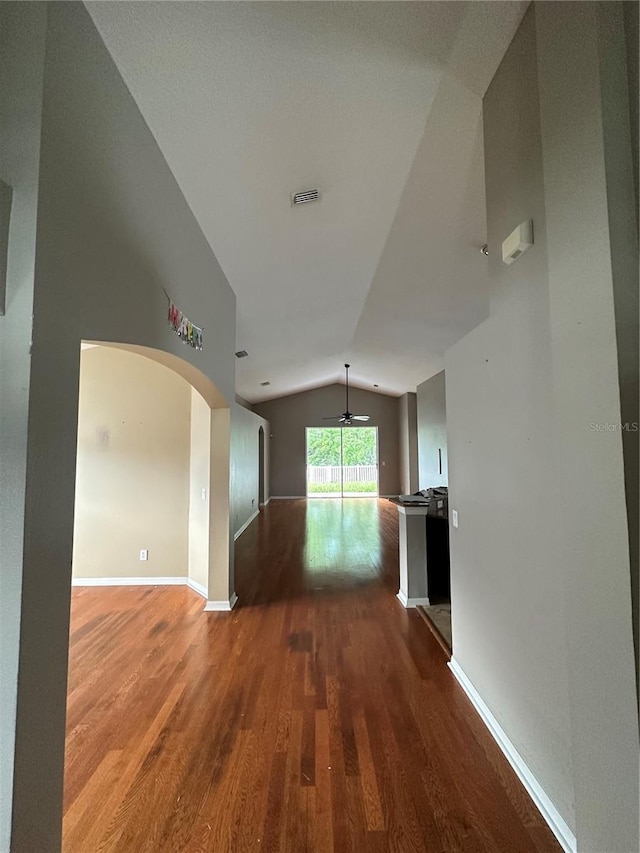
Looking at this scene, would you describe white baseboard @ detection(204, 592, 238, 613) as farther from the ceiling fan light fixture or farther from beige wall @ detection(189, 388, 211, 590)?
the ceiling fan light fixture

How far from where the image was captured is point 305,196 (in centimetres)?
243

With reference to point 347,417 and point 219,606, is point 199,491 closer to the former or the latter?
point 219,606

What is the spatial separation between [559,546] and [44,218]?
6.59ft

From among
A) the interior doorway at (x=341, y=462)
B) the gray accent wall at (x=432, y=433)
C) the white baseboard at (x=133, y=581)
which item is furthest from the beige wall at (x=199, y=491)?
the interior doorway at (x=341, y=462)

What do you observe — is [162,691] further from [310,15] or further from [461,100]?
[461,100]

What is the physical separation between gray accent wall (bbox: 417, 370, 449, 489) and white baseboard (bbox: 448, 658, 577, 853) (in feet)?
17.8

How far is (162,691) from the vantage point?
2.16m

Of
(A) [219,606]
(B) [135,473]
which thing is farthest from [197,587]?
(B) [135,473]

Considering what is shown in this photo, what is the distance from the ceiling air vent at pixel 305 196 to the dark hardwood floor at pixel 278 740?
3.16 metres

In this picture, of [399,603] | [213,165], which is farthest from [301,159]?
[399,603]

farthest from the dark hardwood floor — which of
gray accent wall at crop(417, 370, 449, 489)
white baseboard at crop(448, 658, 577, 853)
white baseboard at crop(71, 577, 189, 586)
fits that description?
gray accent wall at crop(417, 370, 449, 489)

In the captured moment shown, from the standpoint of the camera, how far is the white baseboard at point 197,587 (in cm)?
366

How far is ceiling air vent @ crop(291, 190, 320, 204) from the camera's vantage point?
7.87 feet

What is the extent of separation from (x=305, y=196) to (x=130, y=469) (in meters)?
3.28
